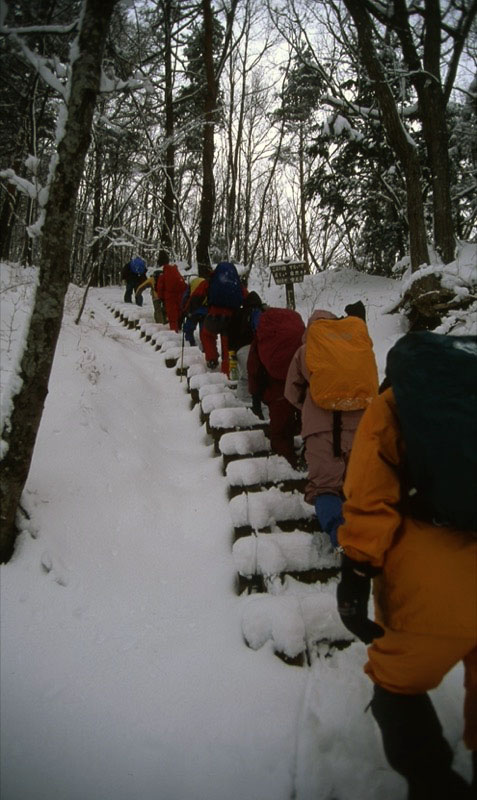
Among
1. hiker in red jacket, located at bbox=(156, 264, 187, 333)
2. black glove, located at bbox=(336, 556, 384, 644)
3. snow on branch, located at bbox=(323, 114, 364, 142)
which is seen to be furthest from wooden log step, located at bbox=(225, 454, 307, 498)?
snow on branch, located at bbox=(323, 114, 364, 142)

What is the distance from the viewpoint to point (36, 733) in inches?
80.6

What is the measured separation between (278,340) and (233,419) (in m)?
1.14

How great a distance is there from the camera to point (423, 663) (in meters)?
1.38

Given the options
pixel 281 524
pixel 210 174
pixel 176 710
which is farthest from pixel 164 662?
pixel 210 174

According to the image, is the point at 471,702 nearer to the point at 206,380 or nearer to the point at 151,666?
the point at 151,666

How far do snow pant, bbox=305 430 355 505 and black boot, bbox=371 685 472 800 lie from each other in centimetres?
145

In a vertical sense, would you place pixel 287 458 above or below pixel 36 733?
above

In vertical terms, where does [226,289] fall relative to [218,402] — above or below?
above

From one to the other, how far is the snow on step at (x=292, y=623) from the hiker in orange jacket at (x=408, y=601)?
91 centimetres

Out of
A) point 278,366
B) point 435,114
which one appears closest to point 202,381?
point 278,366

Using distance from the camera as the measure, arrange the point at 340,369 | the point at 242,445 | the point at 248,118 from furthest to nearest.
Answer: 1. the point at 248,118
2. the point at 242,445
3. the point at 340,369

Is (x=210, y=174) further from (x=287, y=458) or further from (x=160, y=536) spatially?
(x=160, y=536)

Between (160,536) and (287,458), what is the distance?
1313 mm

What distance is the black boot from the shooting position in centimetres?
140
